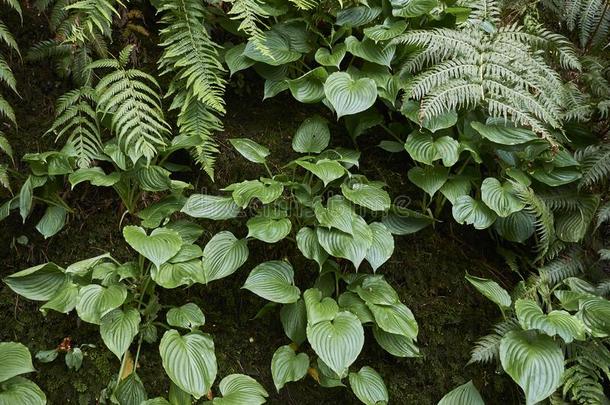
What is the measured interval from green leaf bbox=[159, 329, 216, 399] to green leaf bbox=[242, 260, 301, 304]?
1.10ft

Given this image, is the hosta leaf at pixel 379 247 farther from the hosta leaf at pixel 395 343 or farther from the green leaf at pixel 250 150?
the green leaf at pixel 250 150

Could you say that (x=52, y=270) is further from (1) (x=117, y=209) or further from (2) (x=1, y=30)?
(2) (x=1, y=30)

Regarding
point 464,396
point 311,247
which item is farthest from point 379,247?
point 464,396

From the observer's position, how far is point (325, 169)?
2490 mm

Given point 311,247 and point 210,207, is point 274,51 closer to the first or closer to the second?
point 210,207

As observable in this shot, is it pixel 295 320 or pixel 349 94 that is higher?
pixel 349 94

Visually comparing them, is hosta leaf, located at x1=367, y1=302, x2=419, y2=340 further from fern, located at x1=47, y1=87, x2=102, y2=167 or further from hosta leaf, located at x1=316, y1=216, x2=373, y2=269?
fern, located at x1=47, y1=87, x2=102, y2=167

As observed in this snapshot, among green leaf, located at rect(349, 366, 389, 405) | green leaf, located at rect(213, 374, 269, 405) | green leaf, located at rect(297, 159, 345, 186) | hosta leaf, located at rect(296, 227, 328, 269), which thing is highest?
green leaf, located at rect(297, 159, 345, 186)

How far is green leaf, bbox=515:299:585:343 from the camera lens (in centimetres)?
220

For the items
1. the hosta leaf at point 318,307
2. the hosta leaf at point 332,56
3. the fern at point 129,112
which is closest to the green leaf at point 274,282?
the hosta leaf at point 318,307

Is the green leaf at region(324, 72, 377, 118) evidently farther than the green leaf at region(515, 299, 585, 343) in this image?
Yes

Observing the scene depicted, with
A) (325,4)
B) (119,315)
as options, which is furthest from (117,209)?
(325,4)

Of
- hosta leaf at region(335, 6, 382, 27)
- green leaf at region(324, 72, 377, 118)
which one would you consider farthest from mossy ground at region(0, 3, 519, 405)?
hosta leaf at region(335, 6, 382, 27)

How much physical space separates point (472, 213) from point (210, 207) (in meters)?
1.43
